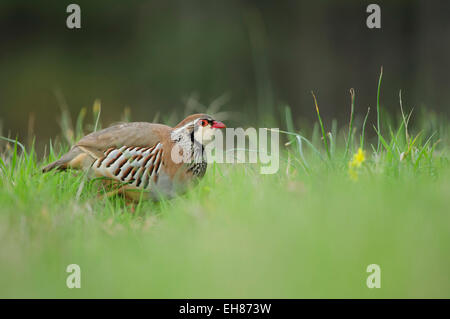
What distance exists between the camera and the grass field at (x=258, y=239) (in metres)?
1.88

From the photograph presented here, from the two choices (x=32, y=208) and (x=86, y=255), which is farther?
(x=32, y=208)

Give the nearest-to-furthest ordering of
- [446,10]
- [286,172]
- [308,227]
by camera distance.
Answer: [308,227], [286,172], [446,10]

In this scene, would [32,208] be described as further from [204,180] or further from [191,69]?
[191,69]

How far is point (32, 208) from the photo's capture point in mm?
2512

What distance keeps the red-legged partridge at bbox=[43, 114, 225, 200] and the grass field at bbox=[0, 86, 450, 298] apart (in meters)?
0.22

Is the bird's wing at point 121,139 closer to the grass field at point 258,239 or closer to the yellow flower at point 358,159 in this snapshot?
the grass field at point 258,239

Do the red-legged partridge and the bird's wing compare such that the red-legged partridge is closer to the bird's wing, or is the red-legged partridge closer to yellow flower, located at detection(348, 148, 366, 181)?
the bird's wing

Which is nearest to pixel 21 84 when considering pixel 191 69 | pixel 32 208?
pixel 191 69

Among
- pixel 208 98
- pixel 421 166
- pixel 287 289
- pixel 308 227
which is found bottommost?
pixel 287 289

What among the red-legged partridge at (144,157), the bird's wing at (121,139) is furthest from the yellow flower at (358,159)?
the bird's wing at (121,139)

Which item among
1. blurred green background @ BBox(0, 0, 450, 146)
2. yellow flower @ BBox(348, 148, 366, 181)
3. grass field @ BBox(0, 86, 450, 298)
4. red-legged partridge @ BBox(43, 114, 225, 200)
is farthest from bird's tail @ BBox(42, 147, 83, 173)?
blurred green background @ BBox(0, 0, 450, 146)

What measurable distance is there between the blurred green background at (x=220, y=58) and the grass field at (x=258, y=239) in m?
7.11

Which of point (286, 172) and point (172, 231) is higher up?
point (286, 172)

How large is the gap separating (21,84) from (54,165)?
26.9 ft
